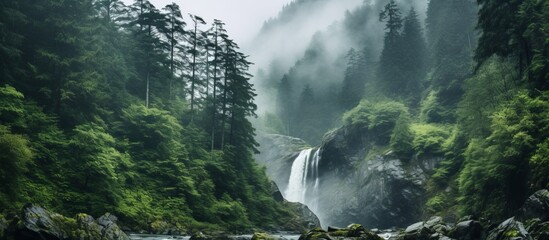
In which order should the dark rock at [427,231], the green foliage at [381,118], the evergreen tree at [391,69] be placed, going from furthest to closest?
the evergreen tree at [391,69]
the green foliage at [381,118]
the dark rock at [427,231]

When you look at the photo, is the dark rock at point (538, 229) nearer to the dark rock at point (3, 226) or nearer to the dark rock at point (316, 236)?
the dark rock at point (316, 236)

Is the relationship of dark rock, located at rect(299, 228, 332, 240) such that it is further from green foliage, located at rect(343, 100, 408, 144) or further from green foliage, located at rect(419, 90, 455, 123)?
green foliage, located at rect(419, 90, 455, 123)

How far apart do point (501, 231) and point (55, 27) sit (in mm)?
33908

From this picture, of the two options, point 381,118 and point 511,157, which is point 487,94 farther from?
point 381,118

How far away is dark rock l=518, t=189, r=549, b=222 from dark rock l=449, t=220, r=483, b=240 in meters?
2.65

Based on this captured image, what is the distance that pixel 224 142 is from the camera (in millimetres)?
51625

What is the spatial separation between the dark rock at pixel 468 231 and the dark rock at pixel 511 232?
3811mm

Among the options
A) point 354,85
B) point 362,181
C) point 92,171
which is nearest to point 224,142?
point 362,181

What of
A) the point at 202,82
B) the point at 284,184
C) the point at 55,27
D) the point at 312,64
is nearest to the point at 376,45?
the point at 312,64

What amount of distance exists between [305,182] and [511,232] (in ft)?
178

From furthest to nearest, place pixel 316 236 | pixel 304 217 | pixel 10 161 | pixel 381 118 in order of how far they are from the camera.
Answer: pixel 381 118
pixel 304 217
pixel 316 236
pixel 10 161

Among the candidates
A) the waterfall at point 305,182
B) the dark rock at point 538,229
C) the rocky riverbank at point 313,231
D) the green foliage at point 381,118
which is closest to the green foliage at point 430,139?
the green foliage at point 381,118

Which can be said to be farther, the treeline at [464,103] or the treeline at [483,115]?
the treeline at [464,103]

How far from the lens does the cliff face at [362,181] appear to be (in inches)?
2080
